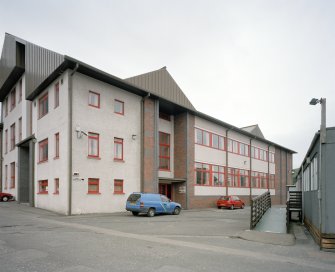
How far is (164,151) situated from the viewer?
29.0 meters

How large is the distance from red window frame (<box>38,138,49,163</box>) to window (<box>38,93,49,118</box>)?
2.11 meters

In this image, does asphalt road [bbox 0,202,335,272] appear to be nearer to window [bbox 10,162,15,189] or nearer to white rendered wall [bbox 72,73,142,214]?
white rendered wall [bbox 72,73,142,214]

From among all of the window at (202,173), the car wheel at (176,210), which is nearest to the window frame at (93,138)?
the car wheel at (176,210)

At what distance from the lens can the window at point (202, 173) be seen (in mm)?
30684

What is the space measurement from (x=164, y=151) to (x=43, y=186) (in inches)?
414

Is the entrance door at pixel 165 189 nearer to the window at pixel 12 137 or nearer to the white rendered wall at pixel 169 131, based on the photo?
the white rendered wall at pixel 169 131

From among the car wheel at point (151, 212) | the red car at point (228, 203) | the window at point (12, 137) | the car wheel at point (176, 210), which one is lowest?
the red car at point (228, 203)

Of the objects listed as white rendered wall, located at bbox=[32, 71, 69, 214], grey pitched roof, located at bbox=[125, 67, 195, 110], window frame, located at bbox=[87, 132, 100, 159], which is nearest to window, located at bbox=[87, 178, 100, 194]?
window frame, located at bbox=[87, 132, 100, 159]

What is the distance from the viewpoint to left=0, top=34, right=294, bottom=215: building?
20.6 m

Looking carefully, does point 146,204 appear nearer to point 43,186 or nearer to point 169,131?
point 43,186

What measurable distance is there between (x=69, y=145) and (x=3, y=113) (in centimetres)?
2103

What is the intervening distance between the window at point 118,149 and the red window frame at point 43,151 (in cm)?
485

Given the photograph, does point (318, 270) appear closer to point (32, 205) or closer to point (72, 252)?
point (72, 252)

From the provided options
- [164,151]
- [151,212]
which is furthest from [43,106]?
[151,212]
